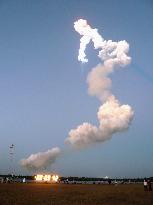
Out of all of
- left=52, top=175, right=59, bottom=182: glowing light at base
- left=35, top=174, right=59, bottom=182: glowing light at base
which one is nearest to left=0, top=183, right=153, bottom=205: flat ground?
left=52, top=175, right=59, bottom=182: glowing light at base

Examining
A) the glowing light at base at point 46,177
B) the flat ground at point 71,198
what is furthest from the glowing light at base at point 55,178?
the flat ground at point 71,198

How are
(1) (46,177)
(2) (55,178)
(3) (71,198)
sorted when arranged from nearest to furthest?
1. (3) (71,198)
2. (2) (55,178)
3. (1) (46,177)

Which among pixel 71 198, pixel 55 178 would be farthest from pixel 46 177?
pixel 71 198

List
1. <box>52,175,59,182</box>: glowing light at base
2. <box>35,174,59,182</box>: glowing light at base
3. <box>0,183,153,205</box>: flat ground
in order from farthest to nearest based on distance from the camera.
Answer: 1. <box>35,174,59,182</box>: glowing light at base
2. <box>52,175,59,182</box>: glowing light at base
3. <box>0,183,153,205</box>: flat ground

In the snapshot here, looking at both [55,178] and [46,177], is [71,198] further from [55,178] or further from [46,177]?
[46,177]

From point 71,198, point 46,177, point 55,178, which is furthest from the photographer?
point 46,177

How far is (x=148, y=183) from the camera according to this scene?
→ 61.0m

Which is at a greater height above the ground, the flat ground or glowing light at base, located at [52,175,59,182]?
glowing light at base, located at [52,175,59,182]

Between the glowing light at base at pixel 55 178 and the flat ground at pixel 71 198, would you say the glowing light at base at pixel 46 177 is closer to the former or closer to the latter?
the glowing light at base at pixel 55 178

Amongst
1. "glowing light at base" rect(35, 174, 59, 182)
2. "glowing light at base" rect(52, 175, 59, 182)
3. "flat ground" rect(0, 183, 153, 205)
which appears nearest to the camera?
"flat ground" rect(0, 183, 153, 205)

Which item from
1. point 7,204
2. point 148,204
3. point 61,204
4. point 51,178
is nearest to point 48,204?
point 61,204

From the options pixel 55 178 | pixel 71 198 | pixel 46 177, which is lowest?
pixel 71 198

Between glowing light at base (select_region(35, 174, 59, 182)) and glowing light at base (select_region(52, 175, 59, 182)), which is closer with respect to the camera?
glowing light at base (select_region(52, 175, 59, 182))

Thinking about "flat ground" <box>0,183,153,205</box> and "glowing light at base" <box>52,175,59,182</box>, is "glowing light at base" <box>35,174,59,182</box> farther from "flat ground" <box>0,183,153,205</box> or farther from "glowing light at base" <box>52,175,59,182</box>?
"flat ground" <box>0,183,153,205</box>
